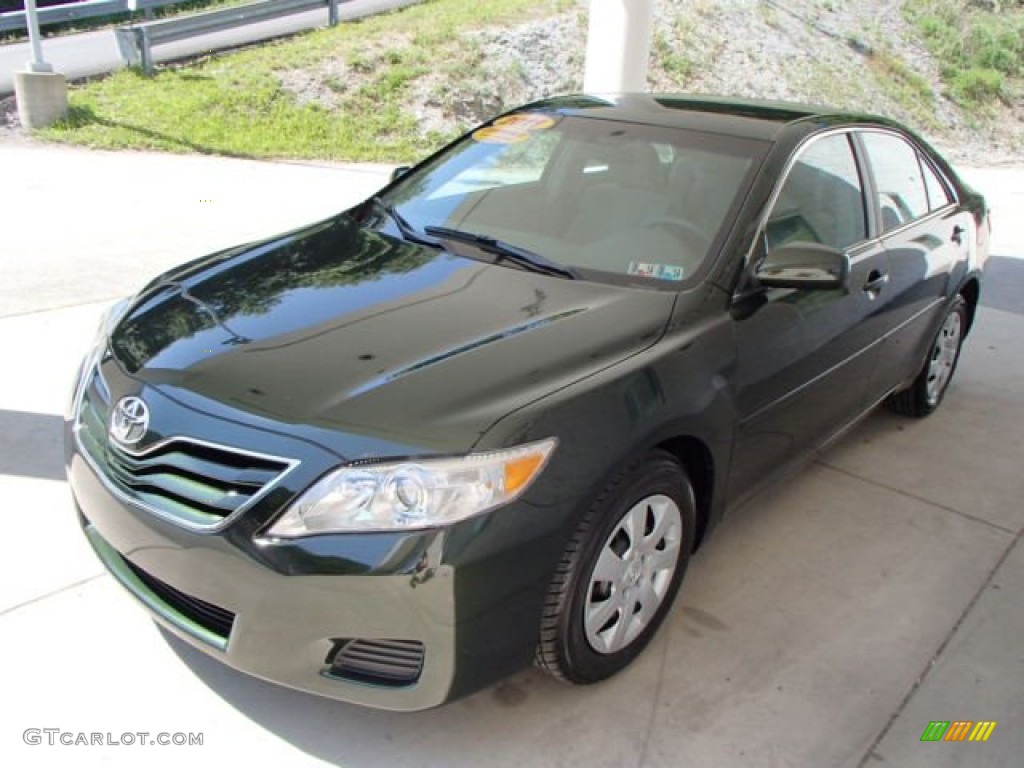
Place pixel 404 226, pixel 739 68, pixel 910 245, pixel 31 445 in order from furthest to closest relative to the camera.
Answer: pixel 739 68, pixel 910 245, pixel 31 445, pixel 404 226

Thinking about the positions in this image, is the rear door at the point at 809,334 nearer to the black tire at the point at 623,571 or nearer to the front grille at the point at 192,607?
the black tire at the point at 623,571

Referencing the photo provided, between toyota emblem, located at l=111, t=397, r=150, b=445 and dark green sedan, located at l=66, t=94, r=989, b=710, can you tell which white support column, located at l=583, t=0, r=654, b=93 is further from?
toyota emblem, located at l=111, t=397, r=150, b=445

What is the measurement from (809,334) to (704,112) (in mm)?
972

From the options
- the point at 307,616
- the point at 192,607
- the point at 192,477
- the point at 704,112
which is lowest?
the point at 192,607

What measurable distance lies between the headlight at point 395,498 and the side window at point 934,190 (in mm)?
3111

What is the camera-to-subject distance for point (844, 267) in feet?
9.81

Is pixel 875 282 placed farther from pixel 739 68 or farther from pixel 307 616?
pixel 739 68

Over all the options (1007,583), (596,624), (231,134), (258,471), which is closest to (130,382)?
(258,471)

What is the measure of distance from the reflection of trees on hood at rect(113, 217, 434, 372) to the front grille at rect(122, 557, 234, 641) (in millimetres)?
580

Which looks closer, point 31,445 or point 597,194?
point 597,194

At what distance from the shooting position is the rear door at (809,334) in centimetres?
309

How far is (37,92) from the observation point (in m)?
10.7

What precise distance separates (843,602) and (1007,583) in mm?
691

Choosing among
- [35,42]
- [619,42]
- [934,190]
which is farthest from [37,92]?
[934,190]
